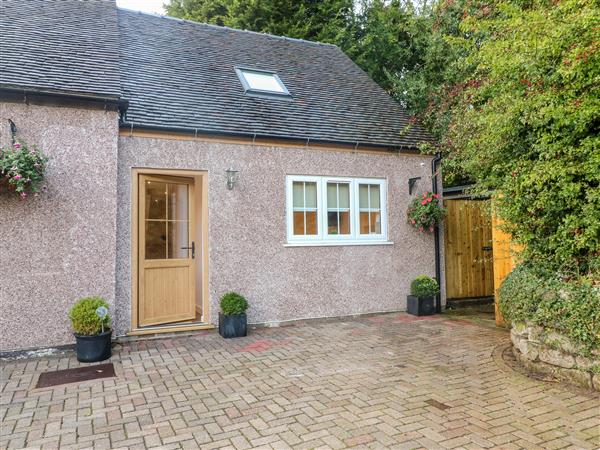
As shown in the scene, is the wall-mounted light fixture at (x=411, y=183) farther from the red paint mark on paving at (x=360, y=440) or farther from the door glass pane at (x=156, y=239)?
the red paint mark on paving at (x=360, y=440)

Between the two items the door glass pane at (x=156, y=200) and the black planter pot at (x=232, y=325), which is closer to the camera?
the black planter pot at (x=232, y=325)

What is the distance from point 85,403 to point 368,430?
8.55ft

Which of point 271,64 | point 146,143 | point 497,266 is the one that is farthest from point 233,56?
point 497,266

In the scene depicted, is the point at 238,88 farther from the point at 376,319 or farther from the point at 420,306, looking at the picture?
the point at 420,306

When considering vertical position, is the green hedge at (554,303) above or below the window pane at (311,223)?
below

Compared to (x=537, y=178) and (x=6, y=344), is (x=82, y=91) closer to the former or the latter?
(x=6, y=344)

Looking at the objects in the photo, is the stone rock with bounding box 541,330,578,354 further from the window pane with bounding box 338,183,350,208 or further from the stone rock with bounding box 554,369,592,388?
the window pane with bounding box 338,183,350,208

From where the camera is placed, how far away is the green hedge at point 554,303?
3945mm

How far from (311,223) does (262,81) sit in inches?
133

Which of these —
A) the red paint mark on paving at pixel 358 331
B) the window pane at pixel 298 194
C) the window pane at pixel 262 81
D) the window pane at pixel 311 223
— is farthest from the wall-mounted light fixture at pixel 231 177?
the red paint mark on paving at pixel 358 331

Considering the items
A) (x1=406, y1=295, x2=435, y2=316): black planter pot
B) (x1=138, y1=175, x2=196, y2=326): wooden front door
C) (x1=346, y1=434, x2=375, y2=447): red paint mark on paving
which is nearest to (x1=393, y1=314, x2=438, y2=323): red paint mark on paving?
(x1=406, y1=295, x2=435, y2=316): black planter pot

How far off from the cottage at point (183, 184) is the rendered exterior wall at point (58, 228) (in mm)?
16

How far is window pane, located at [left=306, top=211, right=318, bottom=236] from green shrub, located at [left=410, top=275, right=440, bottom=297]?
222 cm

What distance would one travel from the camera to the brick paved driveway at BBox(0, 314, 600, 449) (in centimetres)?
312
